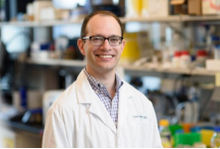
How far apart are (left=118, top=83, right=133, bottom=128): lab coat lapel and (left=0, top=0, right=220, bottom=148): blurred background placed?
32.0 inches

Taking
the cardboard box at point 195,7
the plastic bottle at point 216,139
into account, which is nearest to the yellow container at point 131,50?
the cardboard box at point 195,7

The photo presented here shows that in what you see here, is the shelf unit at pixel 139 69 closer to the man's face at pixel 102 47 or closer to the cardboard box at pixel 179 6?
the cardboard box at pixel 179 6

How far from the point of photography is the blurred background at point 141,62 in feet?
9.77

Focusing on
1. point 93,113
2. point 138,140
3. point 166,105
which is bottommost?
point 166,105

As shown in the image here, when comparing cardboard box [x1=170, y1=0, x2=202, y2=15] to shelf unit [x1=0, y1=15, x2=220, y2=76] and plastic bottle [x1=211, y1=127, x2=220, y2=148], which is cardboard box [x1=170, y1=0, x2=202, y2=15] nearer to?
shelf unit [x1=0, y1=15, x2=220, y2=76]

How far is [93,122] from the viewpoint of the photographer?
5.73ft

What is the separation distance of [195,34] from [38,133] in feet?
5.66

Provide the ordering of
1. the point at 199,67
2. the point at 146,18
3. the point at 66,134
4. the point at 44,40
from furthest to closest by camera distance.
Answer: the point at 44,40 < the point at 146,18 < the point at 199,67 < the point at 66,134

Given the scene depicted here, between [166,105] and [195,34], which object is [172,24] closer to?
[195,34]

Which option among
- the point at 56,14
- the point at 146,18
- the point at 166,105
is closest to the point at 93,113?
the point at 146,18

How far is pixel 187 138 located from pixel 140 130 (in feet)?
2.71

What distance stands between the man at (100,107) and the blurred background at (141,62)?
0.80 metres

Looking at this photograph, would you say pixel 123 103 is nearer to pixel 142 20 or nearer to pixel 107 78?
pixel 107 78

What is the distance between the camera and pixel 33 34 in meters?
5.23
